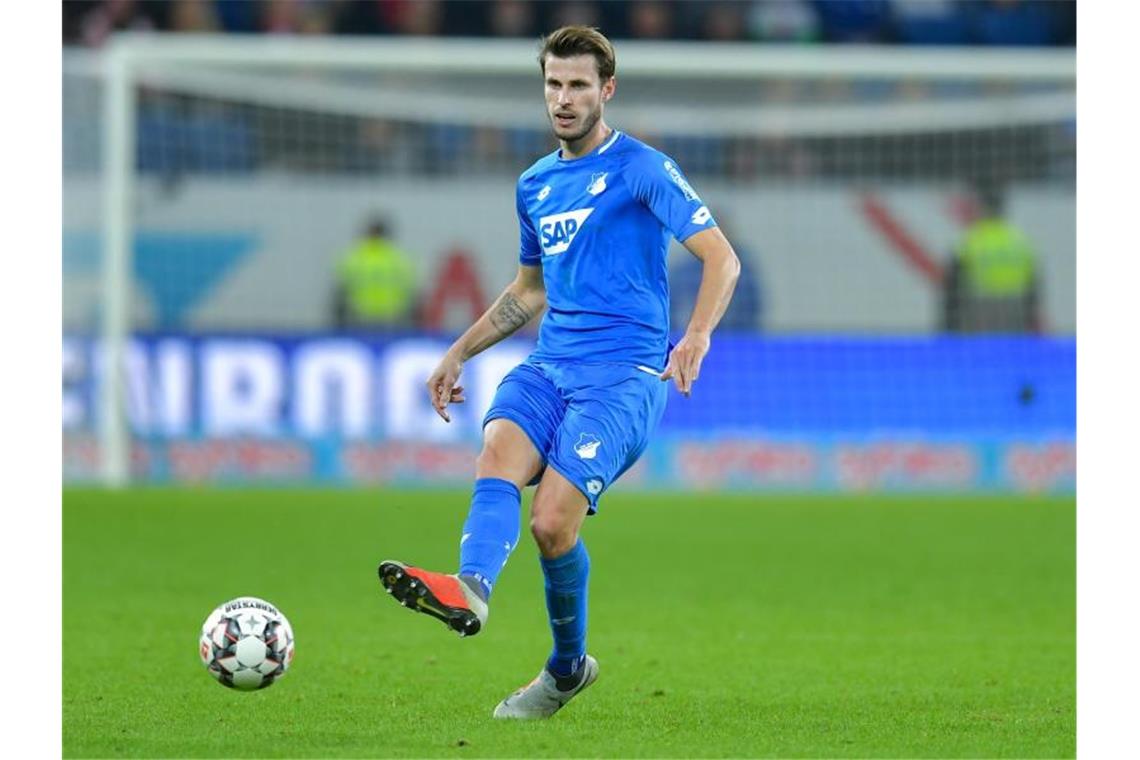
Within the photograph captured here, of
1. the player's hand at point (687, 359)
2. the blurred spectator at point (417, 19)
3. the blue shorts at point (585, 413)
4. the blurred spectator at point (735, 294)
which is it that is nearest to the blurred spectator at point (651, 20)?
the blurred spectator at point (417, 19)

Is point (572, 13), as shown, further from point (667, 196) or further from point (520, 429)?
point (520, 429)

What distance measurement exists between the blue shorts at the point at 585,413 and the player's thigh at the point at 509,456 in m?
0.03

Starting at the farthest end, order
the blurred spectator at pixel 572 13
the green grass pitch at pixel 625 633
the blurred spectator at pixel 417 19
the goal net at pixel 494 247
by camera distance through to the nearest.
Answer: the blurred spectator at pixel 417 19 < the blurred spectator at pixel 572 13 < the goal net at pixel 494 247 < the green grass pitch at pixel 625 633

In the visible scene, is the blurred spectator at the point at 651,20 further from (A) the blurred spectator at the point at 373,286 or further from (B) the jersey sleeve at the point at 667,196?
(B) the jersey sleeve at the point at 667,196

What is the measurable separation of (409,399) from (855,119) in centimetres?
549

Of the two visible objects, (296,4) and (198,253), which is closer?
(198,253)

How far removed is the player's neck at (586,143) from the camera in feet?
23.3

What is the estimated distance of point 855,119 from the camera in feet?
66.9

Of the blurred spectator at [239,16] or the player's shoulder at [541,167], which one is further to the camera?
the blurred spectator at [239,16]

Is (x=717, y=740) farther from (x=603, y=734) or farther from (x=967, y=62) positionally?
(x=967, y=62)

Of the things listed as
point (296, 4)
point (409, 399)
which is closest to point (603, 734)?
Result: point (409, 399)

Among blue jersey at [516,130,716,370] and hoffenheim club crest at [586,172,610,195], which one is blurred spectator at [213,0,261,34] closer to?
blue jersey at [516,130,716,370]

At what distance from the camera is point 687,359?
6.44 metres

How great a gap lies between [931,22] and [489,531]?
58.7 feet
